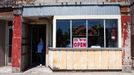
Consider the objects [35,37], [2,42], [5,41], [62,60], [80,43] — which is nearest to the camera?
[62,60]

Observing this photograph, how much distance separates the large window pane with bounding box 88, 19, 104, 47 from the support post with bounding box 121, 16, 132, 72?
4.11 feet

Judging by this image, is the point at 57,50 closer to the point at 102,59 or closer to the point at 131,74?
the point at 102,59

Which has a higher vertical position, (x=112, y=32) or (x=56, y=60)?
(x=112, y=32)

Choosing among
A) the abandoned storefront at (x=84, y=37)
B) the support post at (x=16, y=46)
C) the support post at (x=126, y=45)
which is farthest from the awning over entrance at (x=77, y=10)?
the support post at (x=16, y=46)

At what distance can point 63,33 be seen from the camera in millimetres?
18500

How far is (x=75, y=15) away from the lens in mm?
18266

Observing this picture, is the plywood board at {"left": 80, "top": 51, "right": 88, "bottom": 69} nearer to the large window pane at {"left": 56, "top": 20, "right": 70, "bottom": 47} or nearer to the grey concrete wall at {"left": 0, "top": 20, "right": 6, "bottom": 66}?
the large window pane at {"left": 56, "top": 20, "right": 70, "bottom": 47}

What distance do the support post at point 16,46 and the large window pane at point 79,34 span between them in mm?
3277

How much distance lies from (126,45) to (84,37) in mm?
2497

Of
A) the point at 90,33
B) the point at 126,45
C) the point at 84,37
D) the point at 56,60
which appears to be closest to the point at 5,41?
the point at 56,60

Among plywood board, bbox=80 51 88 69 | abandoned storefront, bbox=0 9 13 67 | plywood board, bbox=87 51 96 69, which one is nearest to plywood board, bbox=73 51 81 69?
plywood board, bbox=80 51 88 69

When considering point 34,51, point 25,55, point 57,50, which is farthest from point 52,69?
point 34,51

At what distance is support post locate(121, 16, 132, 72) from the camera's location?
1802 centimetres

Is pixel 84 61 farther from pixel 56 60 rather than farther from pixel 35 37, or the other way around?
pixel 35 37
